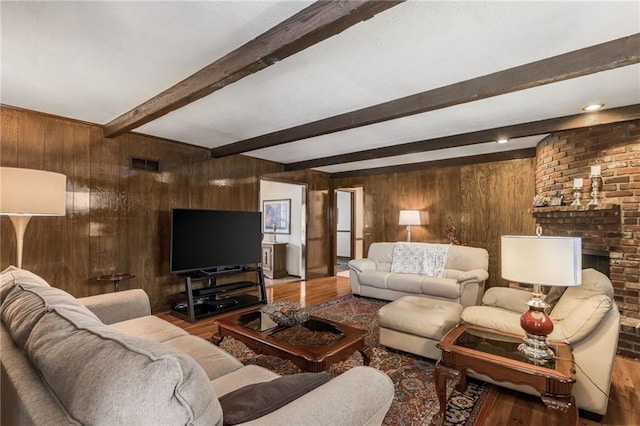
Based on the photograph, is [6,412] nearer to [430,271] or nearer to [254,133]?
[254,133]

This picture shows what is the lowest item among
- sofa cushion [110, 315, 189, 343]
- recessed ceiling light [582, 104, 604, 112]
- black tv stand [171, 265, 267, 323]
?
black tv stand [171, 265, 267, 323]

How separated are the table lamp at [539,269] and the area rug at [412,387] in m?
0.55

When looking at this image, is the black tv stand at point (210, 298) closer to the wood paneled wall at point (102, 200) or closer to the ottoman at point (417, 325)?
the wood paneled wall at point (102, 200)

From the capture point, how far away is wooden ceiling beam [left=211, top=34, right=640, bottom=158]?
1905 millimetres

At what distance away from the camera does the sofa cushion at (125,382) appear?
2.23ft

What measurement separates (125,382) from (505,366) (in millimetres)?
1860

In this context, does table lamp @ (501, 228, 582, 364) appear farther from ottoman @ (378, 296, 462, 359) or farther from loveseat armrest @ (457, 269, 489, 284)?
loveseat armrest @ (457, 269, 489, 284)

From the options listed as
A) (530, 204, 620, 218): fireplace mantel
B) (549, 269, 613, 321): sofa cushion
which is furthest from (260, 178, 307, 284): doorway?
(549, 269, 613, 321): sofa cushion

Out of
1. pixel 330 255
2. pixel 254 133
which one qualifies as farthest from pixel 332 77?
pixel 330 255

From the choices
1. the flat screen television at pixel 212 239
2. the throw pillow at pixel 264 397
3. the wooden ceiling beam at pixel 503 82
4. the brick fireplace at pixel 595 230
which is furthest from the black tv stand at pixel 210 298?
the brick fireplace at pixel 595 230

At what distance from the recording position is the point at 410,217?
570cm

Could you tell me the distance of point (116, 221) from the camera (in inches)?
149

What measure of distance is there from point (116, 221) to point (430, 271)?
14.3 feet

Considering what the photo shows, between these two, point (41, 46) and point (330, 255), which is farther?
point (330, 255)
